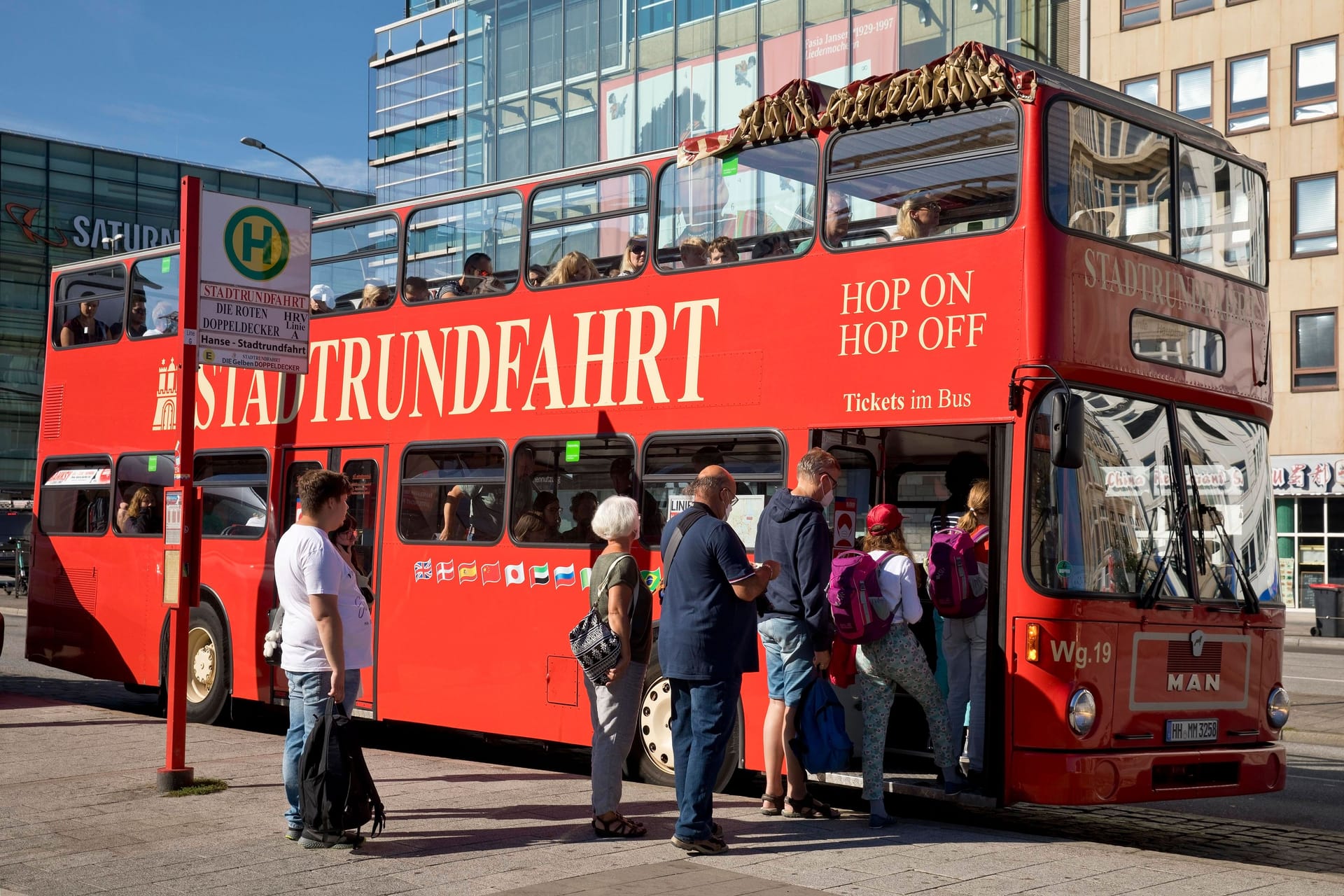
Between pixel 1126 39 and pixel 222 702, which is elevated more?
pixel 1126 39

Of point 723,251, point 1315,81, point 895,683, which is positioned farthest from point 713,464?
point 1315,81

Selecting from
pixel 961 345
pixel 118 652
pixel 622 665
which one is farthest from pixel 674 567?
pixel 118 652

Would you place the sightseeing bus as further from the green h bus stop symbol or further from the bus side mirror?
the green h bus stop symbol

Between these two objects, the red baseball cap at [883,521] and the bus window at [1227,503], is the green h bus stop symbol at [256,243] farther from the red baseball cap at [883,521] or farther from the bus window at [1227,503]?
the bus window at [1227,503]

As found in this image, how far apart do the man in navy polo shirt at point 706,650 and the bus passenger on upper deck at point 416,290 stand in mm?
5154

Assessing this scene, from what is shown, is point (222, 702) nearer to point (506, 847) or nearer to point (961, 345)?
point (506, 847)

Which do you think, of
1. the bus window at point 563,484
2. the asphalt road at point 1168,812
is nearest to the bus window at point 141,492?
the asphalt road at point 1168,812

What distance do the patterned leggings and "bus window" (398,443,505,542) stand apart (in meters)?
3.68

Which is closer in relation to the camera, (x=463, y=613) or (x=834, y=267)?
(x=834, y=267)

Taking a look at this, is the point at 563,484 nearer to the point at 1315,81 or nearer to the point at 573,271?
the point at 573,271

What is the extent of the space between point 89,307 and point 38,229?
61.1 metres

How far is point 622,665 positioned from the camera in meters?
7.82

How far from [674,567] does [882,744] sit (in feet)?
5.87

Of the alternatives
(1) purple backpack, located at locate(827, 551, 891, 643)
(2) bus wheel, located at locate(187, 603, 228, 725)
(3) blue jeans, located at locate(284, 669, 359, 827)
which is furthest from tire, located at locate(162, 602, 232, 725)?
(1) purple backpack, located at locate(827, 551, 891, 643)
